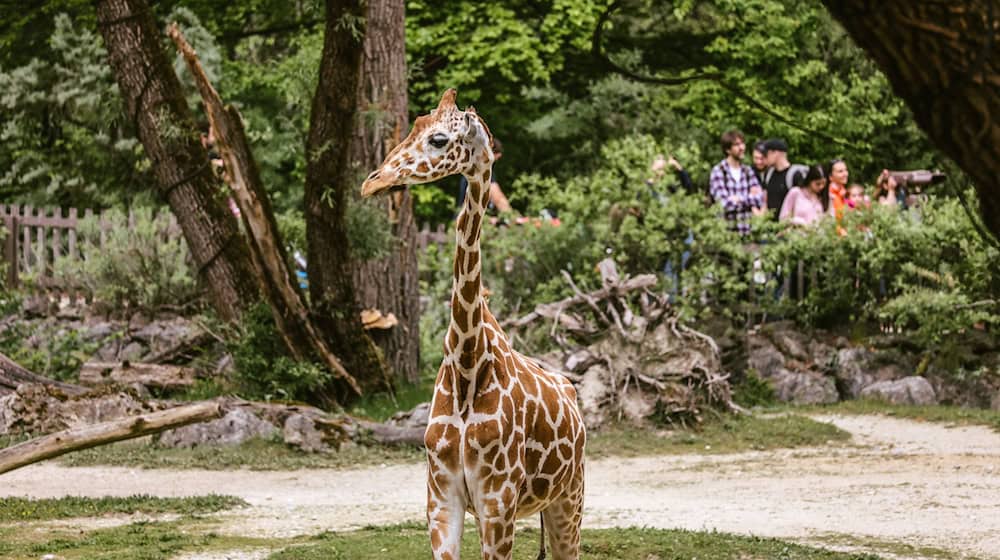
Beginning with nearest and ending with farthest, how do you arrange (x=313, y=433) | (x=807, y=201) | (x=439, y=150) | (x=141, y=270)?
(x=439, y=150) < (x=313, y=433) < (x=807, y=201) < (x=141, y=270)

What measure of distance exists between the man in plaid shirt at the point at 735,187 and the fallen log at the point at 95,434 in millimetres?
9766

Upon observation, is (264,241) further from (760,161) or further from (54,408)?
(760,161)

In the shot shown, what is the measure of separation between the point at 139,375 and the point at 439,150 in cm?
1028

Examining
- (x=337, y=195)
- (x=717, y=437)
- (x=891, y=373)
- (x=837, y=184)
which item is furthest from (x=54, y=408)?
(x=837, y=184)

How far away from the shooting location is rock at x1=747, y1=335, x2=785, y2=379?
51.3 ft

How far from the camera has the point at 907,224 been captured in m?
15.5

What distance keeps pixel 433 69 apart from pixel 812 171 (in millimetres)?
15822

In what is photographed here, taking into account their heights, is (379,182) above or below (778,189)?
below

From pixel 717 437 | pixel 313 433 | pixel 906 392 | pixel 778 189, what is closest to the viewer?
pixel 313 433

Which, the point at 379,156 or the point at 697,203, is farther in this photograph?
the point at 697,203

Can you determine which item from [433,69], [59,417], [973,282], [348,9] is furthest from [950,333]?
[433,69]

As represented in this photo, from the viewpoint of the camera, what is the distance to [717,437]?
12.5 metres

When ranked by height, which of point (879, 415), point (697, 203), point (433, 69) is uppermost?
point (433, 69)

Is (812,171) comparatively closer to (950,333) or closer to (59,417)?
(950,333)
